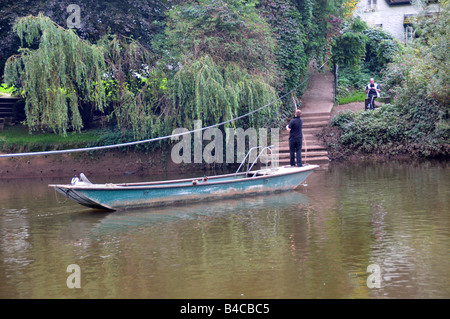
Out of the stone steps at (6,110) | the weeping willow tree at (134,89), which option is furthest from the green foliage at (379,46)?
the stone steps at (6,110)

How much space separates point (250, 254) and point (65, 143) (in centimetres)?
1582

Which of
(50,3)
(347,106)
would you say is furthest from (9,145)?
(347,106)

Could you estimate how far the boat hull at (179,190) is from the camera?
12.1 metres

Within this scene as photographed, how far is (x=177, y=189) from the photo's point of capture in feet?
43.1

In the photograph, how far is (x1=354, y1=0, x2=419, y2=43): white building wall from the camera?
37531 millimetres

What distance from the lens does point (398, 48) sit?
94.2 feet

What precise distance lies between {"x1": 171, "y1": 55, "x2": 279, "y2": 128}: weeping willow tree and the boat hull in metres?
4.13

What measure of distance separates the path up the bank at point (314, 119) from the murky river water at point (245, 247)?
6.31 m

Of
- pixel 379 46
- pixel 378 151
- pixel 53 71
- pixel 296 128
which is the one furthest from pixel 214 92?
pixel 379 46

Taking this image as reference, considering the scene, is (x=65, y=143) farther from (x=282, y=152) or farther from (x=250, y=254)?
(x=250, y=254)

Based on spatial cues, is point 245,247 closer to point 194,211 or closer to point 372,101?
point 194,211

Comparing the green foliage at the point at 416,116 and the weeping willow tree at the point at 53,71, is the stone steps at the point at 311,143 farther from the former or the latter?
the weeping willow tree at the point at 53,71

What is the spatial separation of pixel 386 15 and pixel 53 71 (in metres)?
26.0

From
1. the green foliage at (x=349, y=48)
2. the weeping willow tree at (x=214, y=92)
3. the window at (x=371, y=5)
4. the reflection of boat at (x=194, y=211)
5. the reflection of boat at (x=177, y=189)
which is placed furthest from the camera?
the window at (x=371, y=5)
